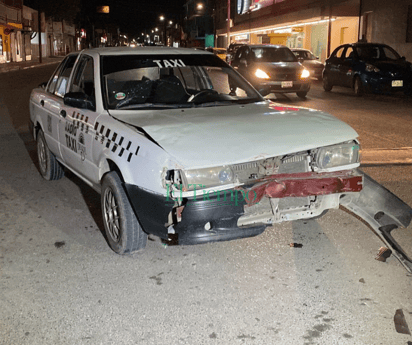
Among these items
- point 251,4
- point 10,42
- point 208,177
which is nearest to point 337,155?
point 208,177

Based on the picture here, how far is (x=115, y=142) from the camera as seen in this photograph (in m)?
4.31

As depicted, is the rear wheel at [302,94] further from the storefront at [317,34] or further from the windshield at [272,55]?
the storefront at [317,34]

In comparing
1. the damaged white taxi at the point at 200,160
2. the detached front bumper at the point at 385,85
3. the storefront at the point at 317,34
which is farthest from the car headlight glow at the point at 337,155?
the storefront at the point at 317,34

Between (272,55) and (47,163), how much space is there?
38.4 ft

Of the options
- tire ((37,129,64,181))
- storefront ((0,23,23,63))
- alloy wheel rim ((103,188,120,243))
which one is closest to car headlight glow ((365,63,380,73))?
tire ((37,129,64,181))

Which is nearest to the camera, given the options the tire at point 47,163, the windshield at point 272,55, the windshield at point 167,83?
the windshield at point 167,83

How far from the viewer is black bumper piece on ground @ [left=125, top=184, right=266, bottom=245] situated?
3.70 m

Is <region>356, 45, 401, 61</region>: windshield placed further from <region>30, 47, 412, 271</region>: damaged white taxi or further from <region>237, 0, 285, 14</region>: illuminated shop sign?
<region>237, 0, 285, 14</region>: illuminated shop sign

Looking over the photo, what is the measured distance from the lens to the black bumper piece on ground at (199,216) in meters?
3.70

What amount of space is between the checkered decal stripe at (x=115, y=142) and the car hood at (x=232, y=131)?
0.16 meters

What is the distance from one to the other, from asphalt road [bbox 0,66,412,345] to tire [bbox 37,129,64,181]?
0.94 meters

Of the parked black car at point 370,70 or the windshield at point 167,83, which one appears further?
the parked black car at point 370,70

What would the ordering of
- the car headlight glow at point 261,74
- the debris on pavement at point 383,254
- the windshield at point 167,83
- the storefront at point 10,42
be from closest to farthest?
the debris on pavement at point 383,254, the windshield at point 167,83, the car headlight glow at point 261,74, the storefront at point 10,42

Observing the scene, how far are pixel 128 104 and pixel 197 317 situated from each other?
232cm
